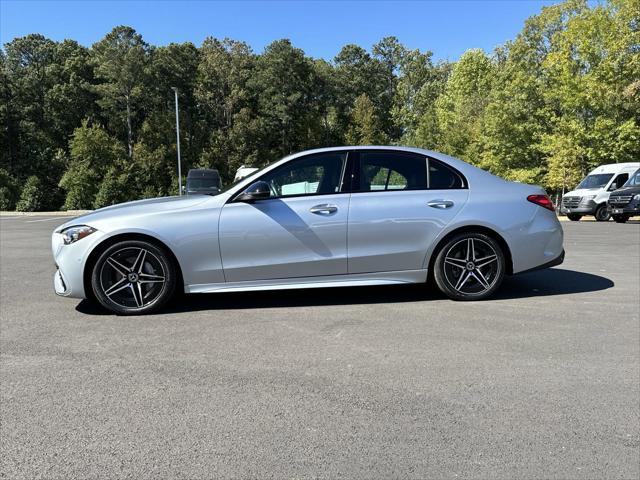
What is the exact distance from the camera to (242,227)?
511 cm

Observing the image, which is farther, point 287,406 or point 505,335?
point 505,335

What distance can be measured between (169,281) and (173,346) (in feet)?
3.49

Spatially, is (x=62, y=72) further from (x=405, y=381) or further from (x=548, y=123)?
(x=405, y=381)

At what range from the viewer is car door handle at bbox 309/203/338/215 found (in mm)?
5211

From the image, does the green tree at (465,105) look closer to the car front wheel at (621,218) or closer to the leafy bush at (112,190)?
the car front wheel at (621,218)

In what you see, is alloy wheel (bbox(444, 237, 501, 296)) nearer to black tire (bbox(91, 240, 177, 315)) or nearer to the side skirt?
the side skirt

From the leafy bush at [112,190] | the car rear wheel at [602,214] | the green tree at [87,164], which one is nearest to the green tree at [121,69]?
the green tree at [87,164]

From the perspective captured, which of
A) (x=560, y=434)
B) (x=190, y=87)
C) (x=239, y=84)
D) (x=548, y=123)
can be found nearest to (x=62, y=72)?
(x=190, y=87)

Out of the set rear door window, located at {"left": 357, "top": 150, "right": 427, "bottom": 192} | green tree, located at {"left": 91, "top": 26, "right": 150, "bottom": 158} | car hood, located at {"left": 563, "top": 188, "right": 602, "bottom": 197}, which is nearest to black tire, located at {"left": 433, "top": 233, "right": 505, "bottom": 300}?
rear door window, located at {"left": 357, "top": 150, "right": 427, "bottom": 192}

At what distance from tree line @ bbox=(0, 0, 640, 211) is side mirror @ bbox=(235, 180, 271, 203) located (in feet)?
85.6

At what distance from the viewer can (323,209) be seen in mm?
5223

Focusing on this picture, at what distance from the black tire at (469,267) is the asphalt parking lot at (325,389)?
176 millimetres

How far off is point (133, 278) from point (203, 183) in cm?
2079

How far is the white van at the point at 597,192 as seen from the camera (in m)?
20.7
